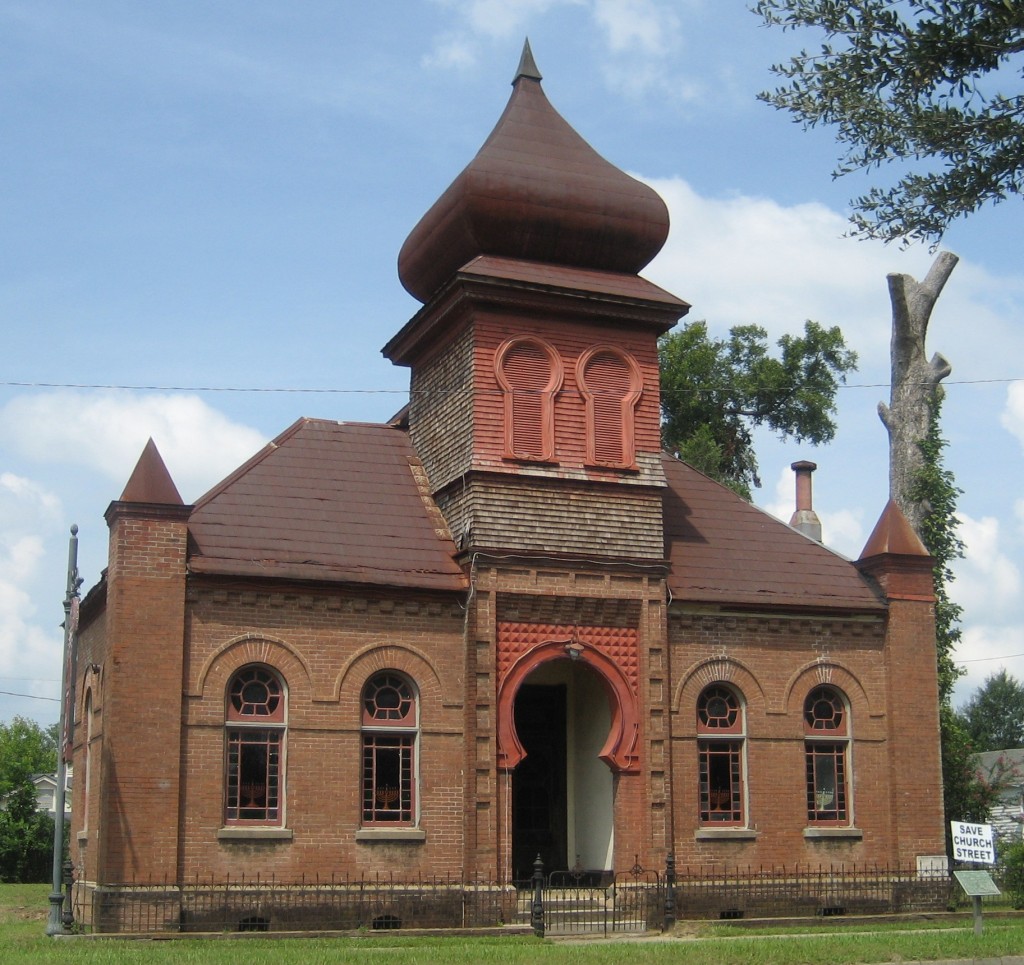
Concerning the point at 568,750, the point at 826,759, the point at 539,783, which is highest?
the point at 568,750

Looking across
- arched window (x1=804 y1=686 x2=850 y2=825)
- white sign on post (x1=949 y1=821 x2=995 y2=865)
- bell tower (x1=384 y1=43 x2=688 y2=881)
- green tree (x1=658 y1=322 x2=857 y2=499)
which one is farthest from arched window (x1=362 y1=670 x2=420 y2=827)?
green tree (x1=658 y1=322 x2=857 y2=499)

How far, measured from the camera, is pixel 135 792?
21.5 metres

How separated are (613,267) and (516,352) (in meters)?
2.50

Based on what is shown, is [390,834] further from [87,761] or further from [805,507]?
[805,507]

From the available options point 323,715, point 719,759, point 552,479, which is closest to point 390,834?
point 323,715

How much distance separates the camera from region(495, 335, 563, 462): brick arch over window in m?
24.7

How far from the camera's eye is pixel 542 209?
25.3 meters

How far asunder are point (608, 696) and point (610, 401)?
4.93m

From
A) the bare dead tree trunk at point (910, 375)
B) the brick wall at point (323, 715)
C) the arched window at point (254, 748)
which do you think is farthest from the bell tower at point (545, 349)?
the bare dead tree trunk at point (910, 375)

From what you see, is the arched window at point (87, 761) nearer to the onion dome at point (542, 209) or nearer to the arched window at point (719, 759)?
the onion dome at point (542, 209)

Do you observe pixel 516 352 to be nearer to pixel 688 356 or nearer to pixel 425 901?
pixel 425 901

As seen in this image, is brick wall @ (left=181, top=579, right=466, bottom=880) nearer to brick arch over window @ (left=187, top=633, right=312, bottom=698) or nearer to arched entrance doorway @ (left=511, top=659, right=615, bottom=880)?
brick arch over window @ (left=187, top=633, right=312, bottom=698)

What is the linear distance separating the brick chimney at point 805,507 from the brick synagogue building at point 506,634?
170 inches

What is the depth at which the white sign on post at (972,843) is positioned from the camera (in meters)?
19.9
